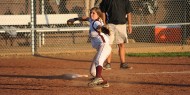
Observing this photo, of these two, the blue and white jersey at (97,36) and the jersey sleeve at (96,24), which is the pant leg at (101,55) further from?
the jersey sleeve at (96,24)

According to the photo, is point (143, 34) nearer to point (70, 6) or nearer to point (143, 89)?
point (70, 6)

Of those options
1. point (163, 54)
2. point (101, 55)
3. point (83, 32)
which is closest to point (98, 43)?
point (101, 55)

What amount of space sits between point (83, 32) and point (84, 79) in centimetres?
916

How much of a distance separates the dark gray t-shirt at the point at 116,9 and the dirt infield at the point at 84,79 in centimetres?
119

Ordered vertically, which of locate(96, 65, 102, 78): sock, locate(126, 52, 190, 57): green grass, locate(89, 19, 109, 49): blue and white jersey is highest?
locate(89, 19, 109, 49): blue and white jersey

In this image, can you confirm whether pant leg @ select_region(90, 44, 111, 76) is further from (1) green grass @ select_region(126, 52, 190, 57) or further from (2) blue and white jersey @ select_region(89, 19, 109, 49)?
(1) green grass @ select_region(126, 52, 190, 57)

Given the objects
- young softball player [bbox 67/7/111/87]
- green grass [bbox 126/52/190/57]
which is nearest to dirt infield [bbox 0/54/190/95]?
young softball player [bbox 67/7/111/87]

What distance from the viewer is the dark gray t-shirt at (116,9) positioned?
12062 mm

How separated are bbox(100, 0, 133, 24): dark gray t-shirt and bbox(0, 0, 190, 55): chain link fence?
412 centimetres

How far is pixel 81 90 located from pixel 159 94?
1.37 metres

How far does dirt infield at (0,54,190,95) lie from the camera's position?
8.63m

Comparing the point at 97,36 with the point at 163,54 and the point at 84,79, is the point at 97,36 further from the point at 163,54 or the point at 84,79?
the point at 163,54

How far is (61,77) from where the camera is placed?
1041cm

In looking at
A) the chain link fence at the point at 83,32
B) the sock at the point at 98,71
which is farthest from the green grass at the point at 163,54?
the sock at the point at 98,71
